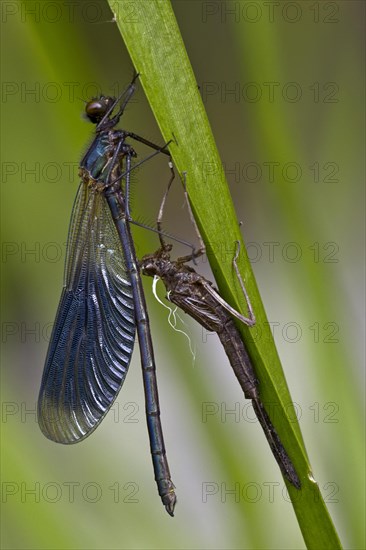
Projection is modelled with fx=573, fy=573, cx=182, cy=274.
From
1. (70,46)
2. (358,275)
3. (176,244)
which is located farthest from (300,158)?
(70,46)

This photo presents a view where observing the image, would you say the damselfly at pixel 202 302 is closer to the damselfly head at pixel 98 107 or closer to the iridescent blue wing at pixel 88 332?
the iridescent blue wing at pixel 88 332

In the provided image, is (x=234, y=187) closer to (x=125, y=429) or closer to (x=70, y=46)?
(x=70, y=46)

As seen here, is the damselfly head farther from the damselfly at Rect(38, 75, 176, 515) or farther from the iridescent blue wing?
the iridescent blue wing

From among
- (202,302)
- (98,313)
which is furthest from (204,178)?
(98,313)

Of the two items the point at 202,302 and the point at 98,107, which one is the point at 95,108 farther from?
the point at 202,302

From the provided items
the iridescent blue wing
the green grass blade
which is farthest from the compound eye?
the green grass blade

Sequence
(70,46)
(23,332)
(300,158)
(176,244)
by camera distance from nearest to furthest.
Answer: (70,46) < (300,158) < (23,332) < (176,244)

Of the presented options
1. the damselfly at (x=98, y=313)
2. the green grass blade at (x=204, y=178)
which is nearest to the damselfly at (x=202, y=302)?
the damselfly at (x=98, y=313)
